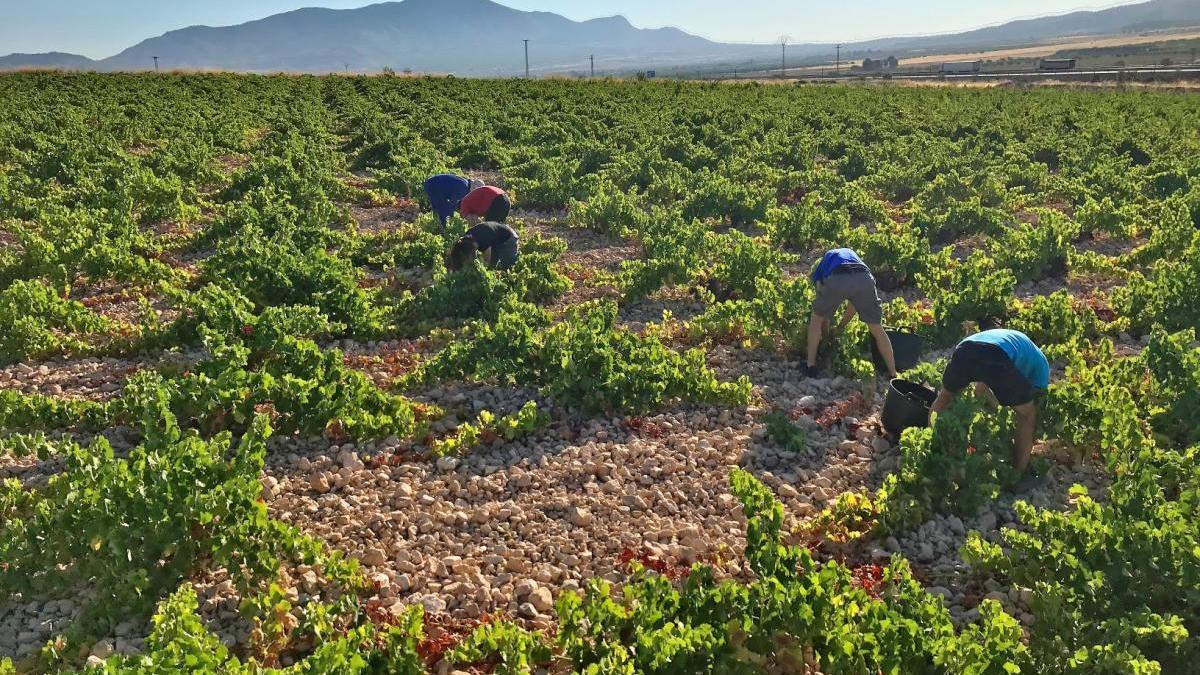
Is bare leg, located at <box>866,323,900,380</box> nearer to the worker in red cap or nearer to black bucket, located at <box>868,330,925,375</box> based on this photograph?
black bucket, located at <box>868,330,925,375</box>

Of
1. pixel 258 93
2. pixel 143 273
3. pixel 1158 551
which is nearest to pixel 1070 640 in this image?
pixel 1158 551

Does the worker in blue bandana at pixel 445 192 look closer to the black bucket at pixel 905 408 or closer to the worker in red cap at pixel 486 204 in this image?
the worker in red cap at pixel 486 204

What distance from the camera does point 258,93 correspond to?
→ 34.9 meters

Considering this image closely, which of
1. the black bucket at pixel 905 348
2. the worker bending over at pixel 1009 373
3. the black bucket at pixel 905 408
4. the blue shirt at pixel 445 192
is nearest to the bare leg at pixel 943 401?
the worker bending over at pixel 1009 373

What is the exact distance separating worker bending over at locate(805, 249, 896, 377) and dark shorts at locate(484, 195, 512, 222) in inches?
218

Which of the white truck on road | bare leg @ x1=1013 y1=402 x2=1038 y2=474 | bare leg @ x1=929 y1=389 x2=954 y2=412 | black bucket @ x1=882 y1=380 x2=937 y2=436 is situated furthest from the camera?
the white truck on road

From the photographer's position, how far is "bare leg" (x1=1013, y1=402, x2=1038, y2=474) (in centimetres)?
593

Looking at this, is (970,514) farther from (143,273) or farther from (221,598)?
(143,273)

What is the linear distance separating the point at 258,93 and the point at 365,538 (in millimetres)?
34289

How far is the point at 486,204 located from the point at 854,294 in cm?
611

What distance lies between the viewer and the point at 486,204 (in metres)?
12.0

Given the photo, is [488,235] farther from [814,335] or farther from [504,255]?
[814,335]

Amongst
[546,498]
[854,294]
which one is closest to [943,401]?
[854,294]

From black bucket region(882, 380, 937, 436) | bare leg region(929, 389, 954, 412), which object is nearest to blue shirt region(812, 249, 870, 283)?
black bucket region(882, 380, 937, 436)
